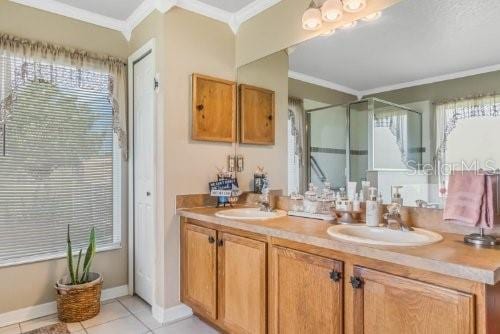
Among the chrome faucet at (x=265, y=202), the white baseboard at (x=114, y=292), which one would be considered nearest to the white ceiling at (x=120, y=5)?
the chrome faucet at (x=265, y=202)

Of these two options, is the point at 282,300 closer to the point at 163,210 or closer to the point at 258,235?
the point at 258,235

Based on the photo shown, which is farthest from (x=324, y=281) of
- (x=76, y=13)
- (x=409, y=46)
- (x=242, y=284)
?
(x=76, y=13)

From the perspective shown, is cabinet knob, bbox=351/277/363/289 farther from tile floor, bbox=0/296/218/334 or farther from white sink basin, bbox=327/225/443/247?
tile floor, bbox=0/296/218/334

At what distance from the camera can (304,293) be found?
5.16 feet

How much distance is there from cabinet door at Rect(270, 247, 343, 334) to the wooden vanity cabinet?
10 cm

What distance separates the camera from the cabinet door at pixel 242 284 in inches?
70.6

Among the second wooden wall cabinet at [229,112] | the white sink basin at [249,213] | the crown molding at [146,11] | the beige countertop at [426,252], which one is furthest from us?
the second wooden wall cabinet at [229,112]

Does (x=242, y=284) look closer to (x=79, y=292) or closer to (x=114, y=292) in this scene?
(x=79, y=292)

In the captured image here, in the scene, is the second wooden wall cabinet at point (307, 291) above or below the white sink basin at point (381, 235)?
below

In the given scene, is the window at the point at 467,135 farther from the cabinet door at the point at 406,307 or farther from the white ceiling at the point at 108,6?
the white ceiling at the point at 108,6

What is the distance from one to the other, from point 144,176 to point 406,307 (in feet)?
6.89

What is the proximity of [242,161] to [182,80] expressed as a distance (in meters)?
0.81

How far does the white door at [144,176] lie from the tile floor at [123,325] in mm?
205

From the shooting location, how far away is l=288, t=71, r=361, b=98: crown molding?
2.09 meters
